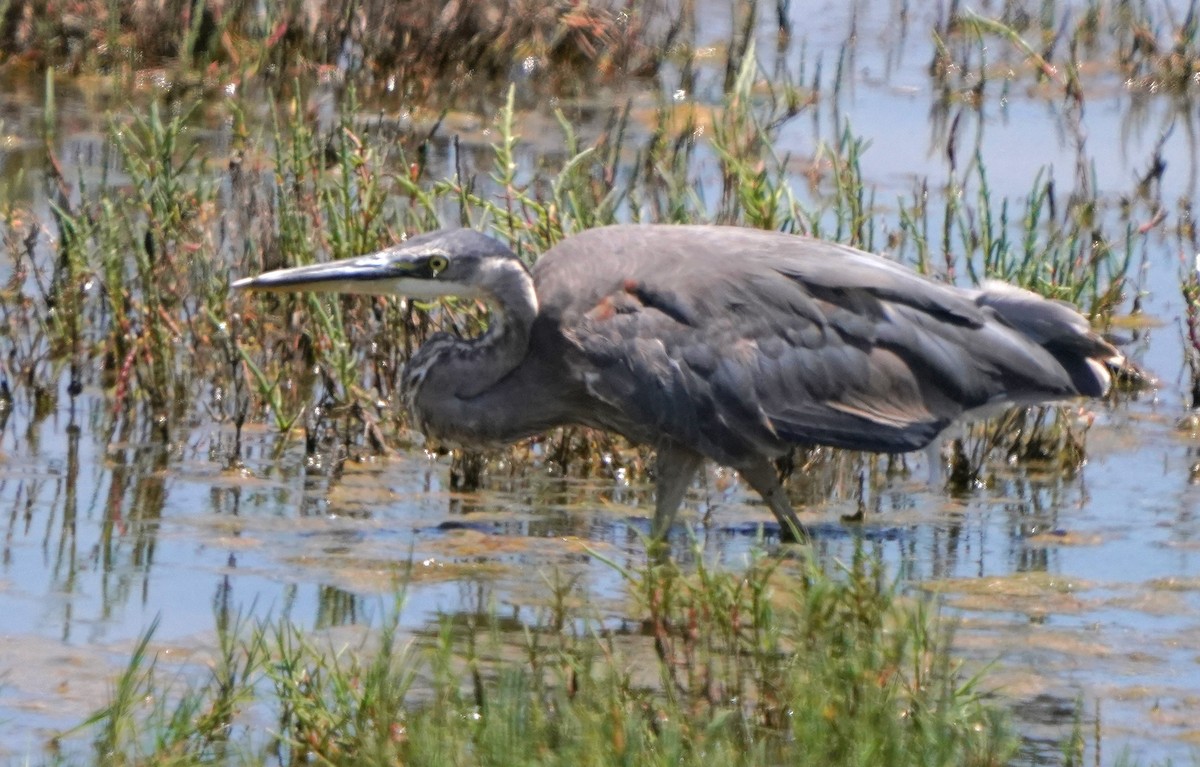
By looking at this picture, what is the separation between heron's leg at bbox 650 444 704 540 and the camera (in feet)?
19.1

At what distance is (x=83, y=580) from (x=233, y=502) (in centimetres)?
85

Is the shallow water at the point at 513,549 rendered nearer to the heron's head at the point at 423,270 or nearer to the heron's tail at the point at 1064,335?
the heron's tail at the point at 1064,335

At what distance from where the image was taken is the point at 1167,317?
8.41 meters

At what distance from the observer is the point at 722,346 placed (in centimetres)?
575

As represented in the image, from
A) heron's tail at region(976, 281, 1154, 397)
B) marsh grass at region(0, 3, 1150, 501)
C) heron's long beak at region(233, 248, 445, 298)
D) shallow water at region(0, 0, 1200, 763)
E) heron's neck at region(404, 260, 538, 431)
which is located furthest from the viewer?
marsh grass at region(0, 3, 1150, 501)

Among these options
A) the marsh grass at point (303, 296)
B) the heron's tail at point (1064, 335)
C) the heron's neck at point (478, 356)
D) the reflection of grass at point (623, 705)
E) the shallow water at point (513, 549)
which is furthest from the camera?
the marsh grass at point (303, 296)

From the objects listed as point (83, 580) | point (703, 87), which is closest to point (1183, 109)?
point (703, 87)

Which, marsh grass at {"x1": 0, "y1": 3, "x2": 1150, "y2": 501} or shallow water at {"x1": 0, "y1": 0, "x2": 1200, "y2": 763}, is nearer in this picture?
shallow water at {"x1": 0, "y1": 0, "x2": 1200, "y2": 763}

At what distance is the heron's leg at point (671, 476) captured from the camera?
229 inches

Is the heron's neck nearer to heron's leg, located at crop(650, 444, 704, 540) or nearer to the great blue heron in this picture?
the great blue heron

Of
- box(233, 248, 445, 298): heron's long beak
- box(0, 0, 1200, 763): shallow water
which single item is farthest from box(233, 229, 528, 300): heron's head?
box(0, 0, 1200, 763): shallow water

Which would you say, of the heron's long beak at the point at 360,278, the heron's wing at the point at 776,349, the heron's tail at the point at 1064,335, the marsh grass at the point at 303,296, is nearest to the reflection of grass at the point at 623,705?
the heron's wing at the point at 776,349

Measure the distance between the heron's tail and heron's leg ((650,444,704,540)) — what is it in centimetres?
95

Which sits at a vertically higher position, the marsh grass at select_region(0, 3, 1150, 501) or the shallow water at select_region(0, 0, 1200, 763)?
the marsh grass at select_region(0, 3, 1150, 501)
